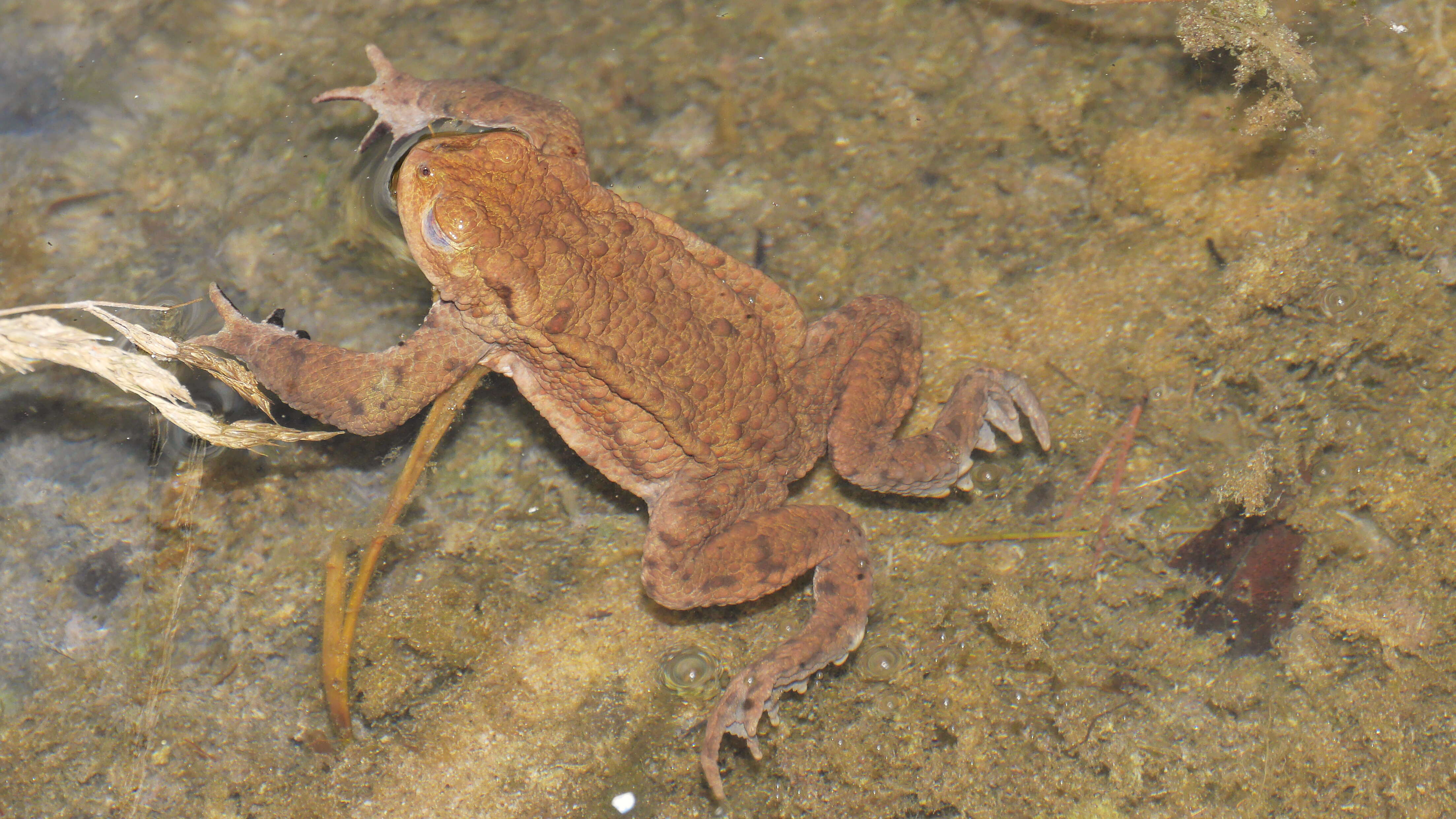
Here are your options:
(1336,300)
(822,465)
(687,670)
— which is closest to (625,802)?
(687,670)

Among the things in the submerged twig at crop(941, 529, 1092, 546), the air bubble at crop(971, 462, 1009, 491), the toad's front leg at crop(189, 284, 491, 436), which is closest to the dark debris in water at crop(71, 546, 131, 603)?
the toad's front leg at crop(189, 284, 491, 436)

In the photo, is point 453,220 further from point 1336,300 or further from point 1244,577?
point 1336,300

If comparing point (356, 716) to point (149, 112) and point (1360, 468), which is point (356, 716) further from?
point (1360, 468)

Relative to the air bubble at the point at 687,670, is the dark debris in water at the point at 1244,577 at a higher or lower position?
higher

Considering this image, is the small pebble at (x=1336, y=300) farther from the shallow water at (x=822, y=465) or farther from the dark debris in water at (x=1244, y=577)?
the dark debris in water at (x=1244, y=577)

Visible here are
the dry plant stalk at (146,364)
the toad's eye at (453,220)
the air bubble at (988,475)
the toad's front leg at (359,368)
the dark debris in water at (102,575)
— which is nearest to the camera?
the dry plant stalk at (146,364)

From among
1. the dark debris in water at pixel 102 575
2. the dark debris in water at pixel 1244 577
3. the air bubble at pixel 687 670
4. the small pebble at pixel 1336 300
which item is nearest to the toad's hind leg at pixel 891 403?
the dark debris in water at pixel 1244 577

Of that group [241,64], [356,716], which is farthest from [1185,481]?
[241,64]

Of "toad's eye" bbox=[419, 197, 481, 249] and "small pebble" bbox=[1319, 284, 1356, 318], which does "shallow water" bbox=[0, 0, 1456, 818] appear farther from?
"toad's eye" bbox=[419, 197, 481, 249]
